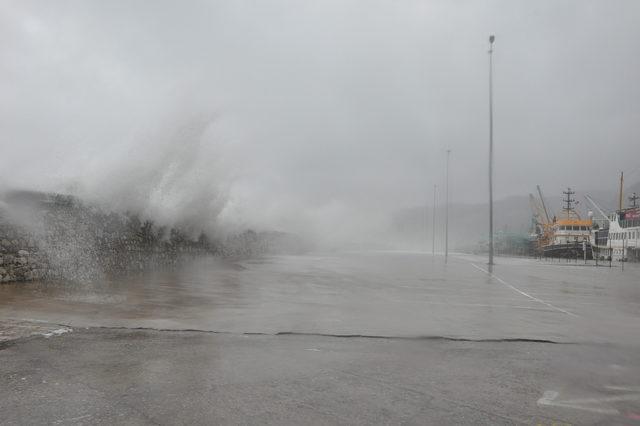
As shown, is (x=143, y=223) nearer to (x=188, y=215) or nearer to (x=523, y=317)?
(x=188, y=215)

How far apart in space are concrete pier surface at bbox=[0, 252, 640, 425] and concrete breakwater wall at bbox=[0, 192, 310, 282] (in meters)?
2.21

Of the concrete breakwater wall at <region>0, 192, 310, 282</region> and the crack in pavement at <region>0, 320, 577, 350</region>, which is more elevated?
the concrete breakwater wall at <region>0, 192, 310, 282</region>

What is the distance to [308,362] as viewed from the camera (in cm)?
490

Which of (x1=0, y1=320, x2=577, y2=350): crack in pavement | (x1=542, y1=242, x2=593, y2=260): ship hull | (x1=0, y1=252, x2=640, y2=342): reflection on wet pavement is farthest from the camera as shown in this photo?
(x1=542, y1=242, x2=593, y2=260): ship hull

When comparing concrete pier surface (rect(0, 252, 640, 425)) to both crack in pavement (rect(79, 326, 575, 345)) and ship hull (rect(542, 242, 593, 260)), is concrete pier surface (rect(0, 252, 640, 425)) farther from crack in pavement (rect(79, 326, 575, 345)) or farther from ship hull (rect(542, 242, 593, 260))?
ship hull (rect(542, 242, 593, 260))

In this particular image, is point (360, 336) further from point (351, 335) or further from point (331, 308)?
point (331, 308)

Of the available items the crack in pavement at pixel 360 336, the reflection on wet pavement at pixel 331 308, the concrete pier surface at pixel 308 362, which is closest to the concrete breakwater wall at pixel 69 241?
the reflection on wet pavement at pixel 331 308

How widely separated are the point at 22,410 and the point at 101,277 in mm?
10259

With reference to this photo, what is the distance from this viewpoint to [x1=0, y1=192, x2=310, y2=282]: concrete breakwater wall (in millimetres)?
11328

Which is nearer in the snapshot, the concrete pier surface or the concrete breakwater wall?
the concrete pier surface

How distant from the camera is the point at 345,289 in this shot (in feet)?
39.9

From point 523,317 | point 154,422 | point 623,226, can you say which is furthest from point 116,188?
point 623,226

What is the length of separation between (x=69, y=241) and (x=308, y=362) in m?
10.6

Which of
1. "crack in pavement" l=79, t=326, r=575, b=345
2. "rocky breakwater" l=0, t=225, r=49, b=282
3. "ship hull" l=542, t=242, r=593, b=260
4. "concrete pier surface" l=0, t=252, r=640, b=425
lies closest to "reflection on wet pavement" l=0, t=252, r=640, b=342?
"concrete pier surface" l=0, t=252, r=640, b=425
